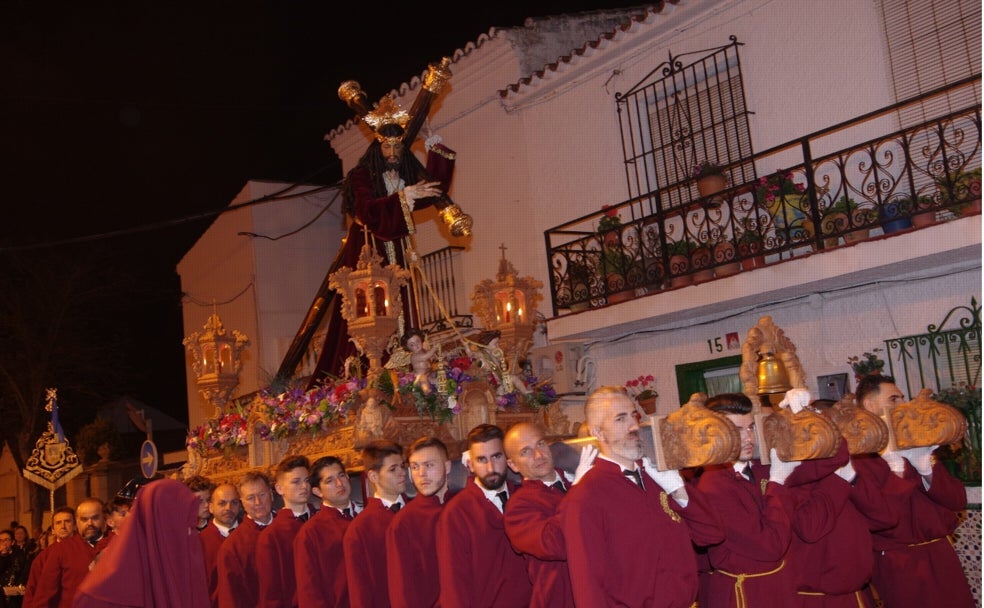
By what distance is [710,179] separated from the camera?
9.94m

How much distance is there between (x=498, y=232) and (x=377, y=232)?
5.39 meters

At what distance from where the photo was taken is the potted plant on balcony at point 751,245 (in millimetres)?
9266

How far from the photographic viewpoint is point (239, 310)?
1611 centimetres

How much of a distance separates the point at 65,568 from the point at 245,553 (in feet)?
10.8

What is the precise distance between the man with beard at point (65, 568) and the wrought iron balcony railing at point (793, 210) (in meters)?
5.28

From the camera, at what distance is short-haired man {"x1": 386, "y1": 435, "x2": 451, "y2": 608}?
17.1 feet

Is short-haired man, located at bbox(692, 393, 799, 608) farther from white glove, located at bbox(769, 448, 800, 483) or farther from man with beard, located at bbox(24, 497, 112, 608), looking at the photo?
man with beard, located at bbox(24, 497, 112, 608)

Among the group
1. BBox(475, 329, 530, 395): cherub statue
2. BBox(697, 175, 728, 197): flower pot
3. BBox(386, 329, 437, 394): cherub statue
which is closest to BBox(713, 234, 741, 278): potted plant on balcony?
BBox(697, 175, 728, 197): flower pot

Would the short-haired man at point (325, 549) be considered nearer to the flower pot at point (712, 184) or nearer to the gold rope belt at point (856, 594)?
the gold rope belt at point (856, 594)

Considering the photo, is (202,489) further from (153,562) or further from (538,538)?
(538,538)

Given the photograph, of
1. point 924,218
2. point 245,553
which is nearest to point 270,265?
point 245,553

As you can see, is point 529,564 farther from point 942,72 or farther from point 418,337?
point 942,72

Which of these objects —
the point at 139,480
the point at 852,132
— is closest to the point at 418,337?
the point at 139,480

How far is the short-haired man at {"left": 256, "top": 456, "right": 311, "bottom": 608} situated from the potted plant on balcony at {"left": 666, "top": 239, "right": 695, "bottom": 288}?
4.76 metres
